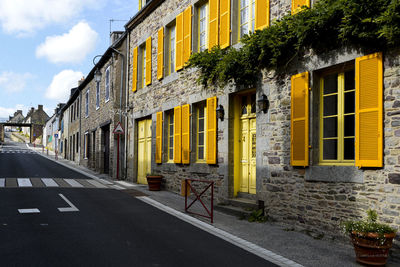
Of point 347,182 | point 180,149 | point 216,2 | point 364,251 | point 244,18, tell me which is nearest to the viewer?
point 364,251

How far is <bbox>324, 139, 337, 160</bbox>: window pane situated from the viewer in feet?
21.1

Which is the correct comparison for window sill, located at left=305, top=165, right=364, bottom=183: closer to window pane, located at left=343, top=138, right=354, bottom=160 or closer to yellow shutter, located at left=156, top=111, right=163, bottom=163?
window pane, located at left=343, top=138, right=354, bottom=160

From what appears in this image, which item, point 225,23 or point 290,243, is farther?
point 225,23

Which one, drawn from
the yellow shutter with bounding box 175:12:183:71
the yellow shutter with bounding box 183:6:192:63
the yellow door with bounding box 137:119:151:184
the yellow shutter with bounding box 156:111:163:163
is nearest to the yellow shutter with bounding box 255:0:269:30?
the yellow shutter with bounding box 183:6:192:63

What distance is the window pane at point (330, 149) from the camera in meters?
6.44

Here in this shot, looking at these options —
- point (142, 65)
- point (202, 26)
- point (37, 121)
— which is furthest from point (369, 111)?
point (37, 121)

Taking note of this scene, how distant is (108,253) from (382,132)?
4.17 meters

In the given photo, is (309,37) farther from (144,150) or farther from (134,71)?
(134,71)

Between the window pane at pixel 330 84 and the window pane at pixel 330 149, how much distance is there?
88 cm

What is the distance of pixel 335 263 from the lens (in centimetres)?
497

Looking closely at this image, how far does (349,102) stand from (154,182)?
7.39 meters

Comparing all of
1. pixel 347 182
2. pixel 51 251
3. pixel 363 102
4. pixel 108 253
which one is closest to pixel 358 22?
pixel 363 102

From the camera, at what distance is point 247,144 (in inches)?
350

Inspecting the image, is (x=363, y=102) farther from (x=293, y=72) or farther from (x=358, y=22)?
(x=293, y=72)
